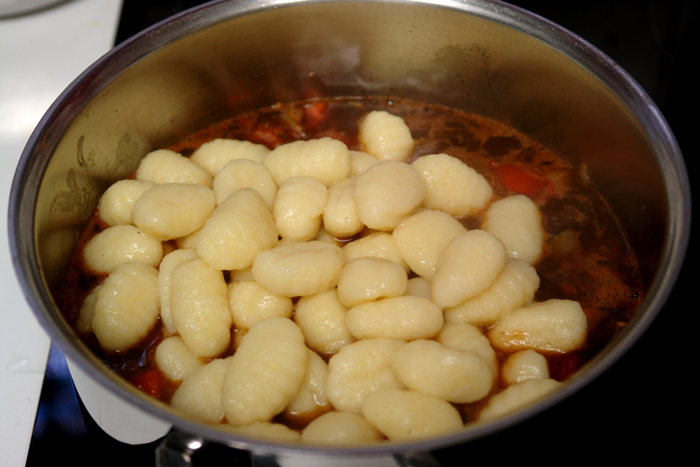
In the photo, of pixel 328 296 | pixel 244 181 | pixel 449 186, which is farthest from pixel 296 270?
pixel 449 186

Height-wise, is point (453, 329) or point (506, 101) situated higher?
point (506, 101)

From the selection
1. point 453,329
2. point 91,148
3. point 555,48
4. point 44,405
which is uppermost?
point 555,48

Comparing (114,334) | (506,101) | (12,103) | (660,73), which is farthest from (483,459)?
(12,103)

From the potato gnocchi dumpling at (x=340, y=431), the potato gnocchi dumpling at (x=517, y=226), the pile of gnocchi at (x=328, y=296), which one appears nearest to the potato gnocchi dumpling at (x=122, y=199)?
the pile of gnocchi at (x=328, y=296)

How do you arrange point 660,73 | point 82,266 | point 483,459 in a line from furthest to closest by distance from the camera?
point 660,73 < point 82,266 < point 483,459

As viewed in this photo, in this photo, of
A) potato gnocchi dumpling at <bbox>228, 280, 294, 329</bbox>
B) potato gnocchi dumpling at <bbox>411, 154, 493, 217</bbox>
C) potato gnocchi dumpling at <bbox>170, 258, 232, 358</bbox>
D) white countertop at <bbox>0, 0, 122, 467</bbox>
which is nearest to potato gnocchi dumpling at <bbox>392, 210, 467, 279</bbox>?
potato gnocchi dumpling at <bbox>411, 154, 493, 217</bbox>

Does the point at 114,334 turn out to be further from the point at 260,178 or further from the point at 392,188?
the point at 392,188

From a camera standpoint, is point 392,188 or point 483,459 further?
point 392,188

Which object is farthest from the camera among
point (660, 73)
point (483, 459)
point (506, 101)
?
point (660, 73)
